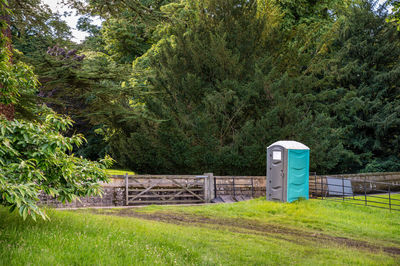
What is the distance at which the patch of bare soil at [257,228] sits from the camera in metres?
9.08

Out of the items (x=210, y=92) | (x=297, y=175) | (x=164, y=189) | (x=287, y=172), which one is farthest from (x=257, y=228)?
(x=210, y=92)

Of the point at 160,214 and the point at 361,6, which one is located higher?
the point at 361,6

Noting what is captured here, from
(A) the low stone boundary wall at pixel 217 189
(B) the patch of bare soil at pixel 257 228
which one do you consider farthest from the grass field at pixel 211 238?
(A) the low stone boundary wall at pixel 217 189

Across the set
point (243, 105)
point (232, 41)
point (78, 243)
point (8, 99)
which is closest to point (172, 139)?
point (243, 105)

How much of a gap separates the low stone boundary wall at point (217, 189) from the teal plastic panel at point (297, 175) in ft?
8.36

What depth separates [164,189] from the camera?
16.8m

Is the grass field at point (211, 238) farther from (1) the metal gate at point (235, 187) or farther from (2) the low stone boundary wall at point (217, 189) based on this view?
(1) the metal gate at point (235, 187)

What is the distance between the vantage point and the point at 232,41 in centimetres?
2203

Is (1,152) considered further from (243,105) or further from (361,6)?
(361,6)

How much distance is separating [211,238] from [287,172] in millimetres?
6750

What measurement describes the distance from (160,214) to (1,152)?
762cm

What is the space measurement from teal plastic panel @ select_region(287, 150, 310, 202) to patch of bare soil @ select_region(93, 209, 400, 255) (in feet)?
11.6

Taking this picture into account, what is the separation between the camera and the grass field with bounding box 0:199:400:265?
5.69 metres

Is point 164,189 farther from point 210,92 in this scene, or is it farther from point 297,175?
point 210,92
